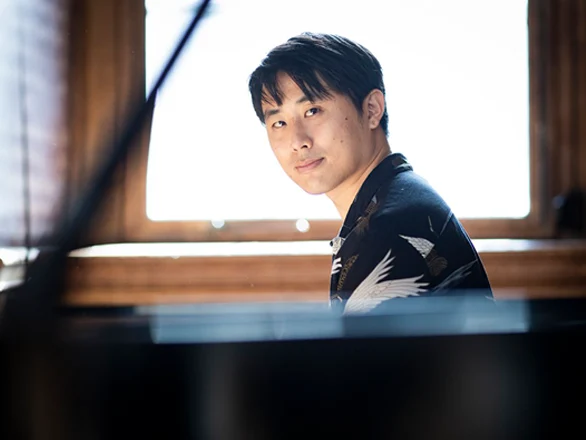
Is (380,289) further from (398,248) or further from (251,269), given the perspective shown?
(251,269)

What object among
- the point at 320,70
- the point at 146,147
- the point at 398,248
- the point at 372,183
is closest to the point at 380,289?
the point at 398,248

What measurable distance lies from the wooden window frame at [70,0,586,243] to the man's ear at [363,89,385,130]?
13 centimetres

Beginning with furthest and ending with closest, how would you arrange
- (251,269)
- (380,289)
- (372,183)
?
(251,269)
(372,183)
(380,289)

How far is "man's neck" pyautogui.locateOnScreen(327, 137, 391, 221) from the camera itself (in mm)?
678

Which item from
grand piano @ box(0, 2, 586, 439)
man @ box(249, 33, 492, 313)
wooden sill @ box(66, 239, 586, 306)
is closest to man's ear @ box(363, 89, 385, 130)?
man @ box(249, 33, 492, 313)

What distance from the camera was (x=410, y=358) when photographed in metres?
0.29

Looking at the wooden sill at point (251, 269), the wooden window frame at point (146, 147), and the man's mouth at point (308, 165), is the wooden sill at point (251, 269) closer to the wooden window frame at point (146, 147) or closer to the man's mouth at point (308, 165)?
the wooden window frame at point (146, 147)

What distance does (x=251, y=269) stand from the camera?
946mm

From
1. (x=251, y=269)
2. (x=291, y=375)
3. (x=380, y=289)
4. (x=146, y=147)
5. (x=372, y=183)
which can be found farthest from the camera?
(x=251, y=269)

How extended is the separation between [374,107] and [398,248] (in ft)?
0.67

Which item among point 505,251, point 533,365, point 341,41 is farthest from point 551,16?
point 533,365

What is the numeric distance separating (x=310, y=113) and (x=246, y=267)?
348mm

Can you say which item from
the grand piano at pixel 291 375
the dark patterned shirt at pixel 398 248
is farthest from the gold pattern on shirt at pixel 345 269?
the grand piano at pixel 291 375

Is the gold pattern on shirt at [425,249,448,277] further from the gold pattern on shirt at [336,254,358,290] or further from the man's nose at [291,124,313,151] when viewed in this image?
the man's nose at [291,124,313,151]
